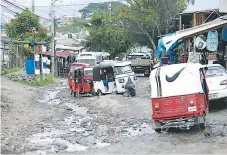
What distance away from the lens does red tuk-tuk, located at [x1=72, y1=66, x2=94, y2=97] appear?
97.3 feet

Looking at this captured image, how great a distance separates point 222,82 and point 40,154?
935 centimetres

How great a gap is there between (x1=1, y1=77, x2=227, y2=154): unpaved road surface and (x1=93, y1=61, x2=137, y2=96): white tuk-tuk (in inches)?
125

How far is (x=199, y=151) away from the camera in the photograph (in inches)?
438

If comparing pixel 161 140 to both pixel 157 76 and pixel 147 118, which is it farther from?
pixel 147 118

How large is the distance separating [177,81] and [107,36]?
1844 inches

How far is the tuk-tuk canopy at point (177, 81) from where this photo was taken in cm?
1395

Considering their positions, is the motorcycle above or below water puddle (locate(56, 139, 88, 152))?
above

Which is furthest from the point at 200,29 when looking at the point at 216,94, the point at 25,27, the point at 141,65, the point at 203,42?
the point at 25,27

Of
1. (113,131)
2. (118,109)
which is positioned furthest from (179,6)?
(113,131)

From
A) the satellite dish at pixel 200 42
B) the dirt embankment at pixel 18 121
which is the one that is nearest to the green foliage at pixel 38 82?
the dirt embankment at pixel 18 121

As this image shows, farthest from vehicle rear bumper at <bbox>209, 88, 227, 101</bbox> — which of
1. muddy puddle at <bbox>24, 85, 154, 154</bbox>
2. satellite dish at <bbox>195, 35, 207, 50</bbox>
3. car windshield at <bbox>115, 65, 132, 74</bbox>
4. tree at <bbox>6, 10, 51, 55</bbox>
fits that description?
tree at <bbox>6, 10, 51, 55</bbox>

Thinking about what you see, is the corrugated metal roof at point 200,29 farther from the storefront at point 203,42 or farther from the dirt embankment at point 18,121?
the dirt embankment at point 18,121

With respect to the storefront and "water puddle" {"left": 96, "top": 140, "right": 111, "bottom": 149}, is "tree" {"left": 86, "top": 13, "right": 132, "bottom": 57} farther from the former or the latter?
"water puddle" {"left": 96, "top": 140, "right": 111, "bottom": 149}

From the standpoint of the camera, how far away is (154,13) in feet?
161
